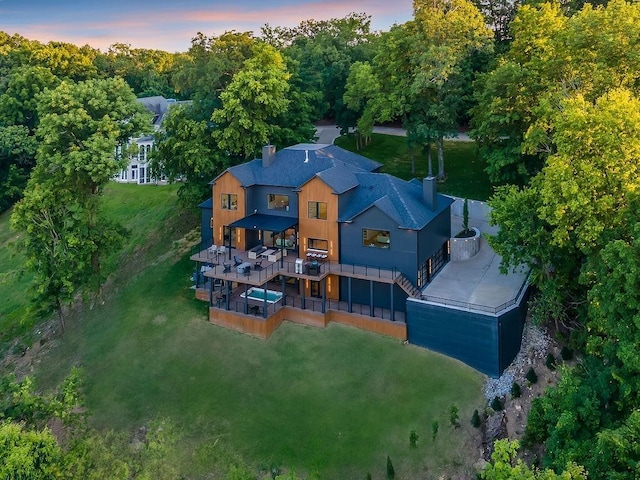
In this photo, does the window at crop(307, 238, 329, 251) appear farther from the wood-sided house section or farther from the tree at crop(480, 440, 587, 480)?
the tree at crop(480, 440, 587, 480)

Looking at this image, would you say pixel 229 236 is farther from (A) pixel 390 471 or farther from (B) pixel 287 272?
(A) pixel 390 471

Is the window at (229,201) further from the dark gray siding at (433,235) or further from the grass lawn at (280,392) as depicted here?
the dark gray siding at (433,235)

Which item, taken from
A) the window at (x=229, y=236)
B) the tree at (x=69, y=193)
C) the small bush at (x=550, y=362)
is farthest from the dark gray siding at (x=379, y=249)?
the tree at (x=69, y=193)

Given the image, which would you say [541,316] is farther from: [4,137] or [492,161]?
[4,137]

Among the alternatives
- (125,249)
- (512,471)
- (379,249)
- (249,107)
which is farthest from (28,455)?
(249,107)

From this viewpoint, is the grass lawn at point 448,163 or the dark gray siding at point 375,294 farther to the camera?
the grass lawn at point 448,163
